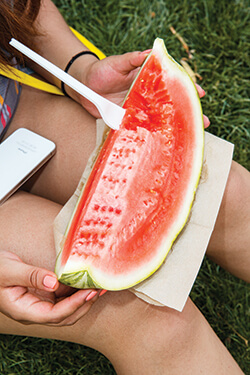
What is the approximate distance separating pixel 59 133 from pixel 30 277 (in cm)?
46

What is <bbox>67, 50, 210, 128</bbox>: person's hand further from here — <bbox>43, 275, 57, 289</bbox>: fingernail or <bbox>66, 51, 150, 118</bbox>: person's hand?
<bbox>43, 275, 57, 289</bbox>: fingernail

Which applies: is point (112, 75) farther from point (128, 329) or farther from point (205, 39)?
point (205, 39)

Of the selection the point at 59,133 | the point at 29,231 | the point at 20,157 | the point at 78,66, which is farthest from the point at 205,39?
the point at 29,231

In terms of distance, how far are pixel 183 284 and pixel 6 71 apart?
2.25 feet

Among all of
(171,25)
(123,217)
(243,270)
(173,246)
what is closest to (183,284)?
(173,246)

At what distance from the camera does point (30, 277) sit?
81 centimetres

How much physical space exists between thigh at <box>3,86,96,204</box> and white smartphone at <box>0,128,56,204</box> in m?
0.04

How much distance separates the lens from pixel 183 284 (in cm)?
90

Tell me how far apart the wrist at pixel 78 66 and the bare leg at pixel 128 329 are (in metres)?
0.38

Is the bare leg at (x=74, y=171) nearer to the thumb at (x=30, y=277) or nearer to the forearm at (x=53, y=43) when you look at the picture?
A: the forearm at (x=53, y=43)

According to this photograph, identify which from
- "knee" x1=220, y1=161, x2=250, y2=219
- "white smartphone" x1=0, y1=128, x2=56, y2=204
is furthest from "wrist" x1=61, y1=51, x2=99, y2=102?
"knee" x1=220, y1=161, x2=250, y2=219

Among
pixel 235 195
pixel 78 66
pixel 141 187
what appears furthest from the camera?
pixel 78 66

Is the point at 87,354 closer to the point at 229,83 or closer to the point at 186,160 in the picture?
the point at 186,160

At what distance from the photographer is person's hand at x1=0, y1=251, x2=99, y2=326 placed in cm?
80
